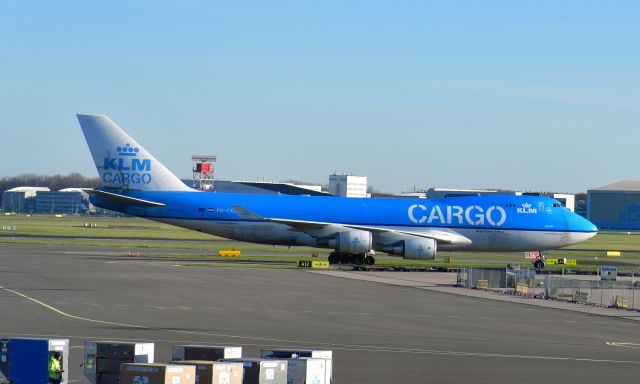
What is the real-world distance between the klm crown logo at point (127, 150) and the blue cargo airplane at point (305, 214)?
7 cm

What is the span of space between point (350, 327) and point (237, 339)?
18.8 feet

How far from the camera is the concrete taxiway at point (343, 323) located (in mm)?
28000

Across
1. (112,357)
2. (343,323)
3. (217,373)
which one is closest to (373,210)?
(343,323)

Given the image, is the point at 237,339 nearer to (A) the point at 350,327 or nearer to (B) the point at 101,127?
(A) the point at 350,327

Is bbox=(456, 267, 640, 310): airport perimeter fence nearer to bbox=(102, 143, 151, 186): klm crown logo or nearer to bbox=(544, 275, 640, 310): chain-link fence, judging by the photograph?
bbox=(544, 275, 640, 310): chain-link fence

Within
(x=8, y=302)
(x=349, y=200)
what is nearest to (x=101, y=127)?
(x=349, y=200)

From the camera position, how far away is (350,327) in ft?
121

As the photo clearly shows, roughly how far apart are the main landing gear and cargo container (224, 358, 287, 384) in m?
52.6

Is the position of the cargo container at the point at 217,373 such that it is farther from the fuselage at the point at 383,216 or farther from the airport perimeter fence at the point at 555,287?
the fuselage at the point at 383,216

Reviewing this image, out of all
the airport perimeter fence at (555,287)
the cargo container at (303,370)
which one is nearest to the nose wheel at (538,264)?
the airport perimeter fence at (555,287)

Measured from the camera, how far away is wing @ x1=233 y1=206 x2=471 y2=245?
70.1m

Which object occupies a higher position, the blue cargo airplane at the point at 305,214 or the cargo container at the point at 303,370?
the blue cargo airplane at the point at 305,214

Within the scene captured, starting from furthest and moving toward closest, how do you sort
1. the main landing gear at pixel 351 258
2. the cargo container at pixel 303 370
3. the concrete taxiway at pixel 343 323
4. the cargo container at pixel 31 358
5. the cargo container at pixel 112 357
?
the main landing gear at pixel 351 258 → the concrete taxiway at pixel 343 323 → the cargo container at pixel 31 358 → the cargo container at pixel 112 357 → the cargo container at pixel 303 370

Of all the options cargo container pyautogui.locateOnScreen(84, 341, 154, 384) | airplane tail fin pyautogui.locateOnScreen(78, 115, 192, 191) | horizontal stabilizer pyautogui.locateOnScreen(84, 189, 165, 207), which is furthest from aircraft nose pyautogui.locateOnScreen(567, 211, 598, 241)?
cargo container pyautogui.locateOnScreen(84, 341, 154, 384)
